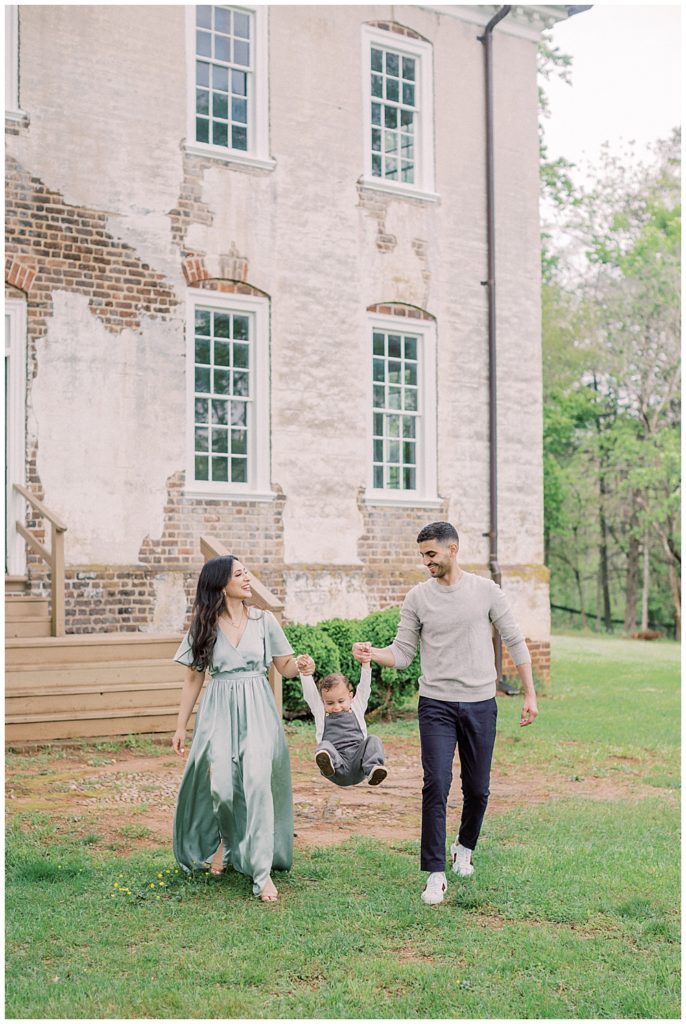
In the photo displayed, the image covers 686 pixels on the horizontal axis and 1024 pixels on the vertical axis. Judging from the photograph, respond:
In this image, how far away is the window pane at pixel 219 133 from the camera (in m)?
13.5

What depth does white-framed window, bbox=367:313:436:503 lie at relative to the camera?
14734mm

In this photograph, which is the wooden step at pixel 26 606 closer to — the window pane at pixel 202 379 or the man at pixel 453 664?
the window pane at pixel 202 379

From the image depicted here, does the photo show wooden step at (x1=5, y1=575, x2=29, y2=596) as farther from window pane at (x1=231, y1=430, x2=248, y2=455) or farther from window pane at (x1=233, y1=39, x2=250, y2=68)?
window pane at (x1=233, y1=39, x2=250, y2=68)

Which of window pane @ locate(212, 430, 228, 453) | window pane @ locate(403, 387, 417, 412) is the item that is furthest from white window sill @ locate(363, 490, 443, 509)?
window pane @ locate(212, 430, 228, 453)

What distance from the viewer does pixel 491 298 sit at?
51.0ft

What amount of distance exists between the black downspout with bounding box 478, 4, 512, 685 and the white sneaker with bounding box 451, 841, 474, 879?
886cm

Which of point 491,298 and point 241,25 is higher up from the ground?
point 241,25

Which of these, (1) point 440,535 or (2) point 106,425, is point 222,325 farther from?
(1) point 440,535

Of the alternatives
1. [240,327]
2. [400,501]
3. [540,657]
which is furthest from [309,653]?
[540,657]

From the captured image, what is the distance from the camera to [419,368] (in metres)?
15.1

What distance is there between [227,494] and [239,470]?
1.61ft

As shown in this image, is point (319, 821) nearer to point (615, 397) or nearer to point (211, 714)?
point (211, 714)

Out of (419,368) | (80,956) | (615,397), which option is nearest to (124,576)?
(419,368)

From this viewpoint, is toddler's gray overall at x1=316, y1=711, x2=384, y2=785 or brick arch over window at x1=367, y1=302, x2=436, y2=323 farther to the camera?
brick arch over window at x1=367, y1=302, x2=436, y2=323
